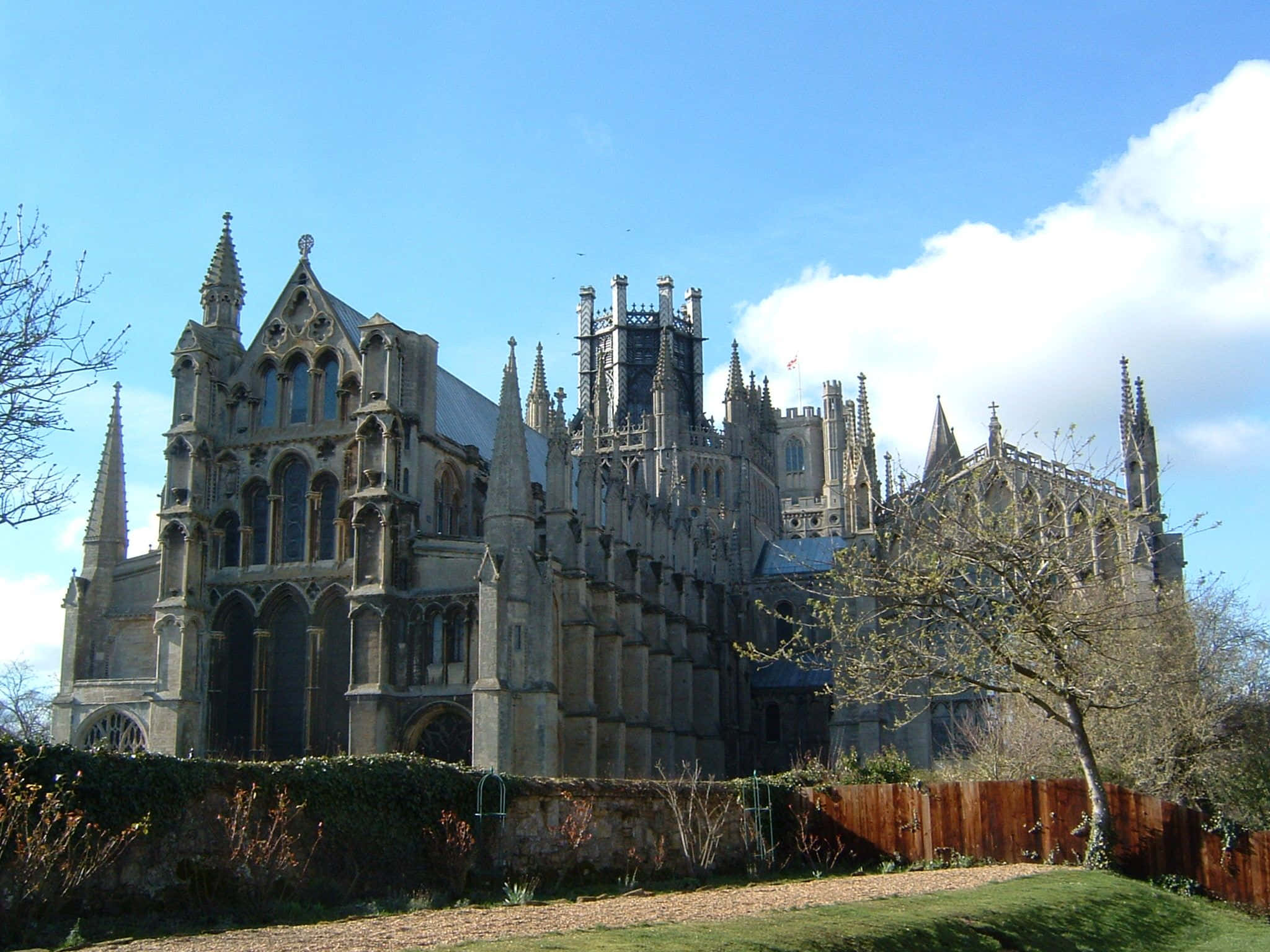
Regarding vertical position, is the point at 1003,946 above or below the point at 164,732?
below

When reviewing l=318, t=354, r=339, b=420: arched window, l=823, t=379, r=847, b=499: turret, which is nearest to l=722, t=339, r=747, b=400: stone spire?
l=823, t=379, r=847, b=499: turret

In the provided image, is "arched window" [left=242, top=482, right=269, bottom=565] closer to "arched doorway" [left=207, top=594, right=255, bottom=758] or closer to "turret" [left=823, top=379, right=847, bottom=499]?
"arched doorway" [left=207, top=594, right=255, bottom=758]

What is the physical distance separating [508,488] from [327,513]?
Answer: 675cm

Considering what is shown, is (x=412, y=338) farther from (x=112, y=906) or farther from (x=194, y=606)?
(x=112, y=906)

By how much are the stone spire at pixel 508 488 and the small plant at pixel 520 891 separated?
15916mm

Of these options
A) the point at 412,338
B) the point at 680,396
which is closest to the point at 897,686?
the point at 412,338

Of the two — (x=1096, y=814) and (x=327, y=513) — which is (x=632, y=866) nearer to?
(x=1096, y=814)

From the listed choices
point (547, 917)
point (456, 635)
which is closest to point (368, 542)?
point (456, 635)

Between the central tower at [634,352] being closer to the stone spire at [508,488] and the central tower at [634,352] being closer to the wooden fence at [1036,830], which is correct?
the stone spire at [508,488]

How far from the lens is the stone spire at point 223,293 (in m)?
47.3

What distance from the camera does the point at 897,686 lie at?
28.3 meters

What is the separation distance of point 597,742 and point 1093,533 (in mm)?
21163

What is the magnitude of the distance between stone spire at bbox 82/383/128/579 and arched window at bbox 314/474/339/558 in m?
7.22

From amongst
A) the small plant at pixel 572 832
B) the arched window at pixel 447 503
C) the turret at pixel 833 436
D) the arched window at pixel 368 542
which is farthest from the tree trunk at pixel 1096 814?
the turret at pixel 833 436
